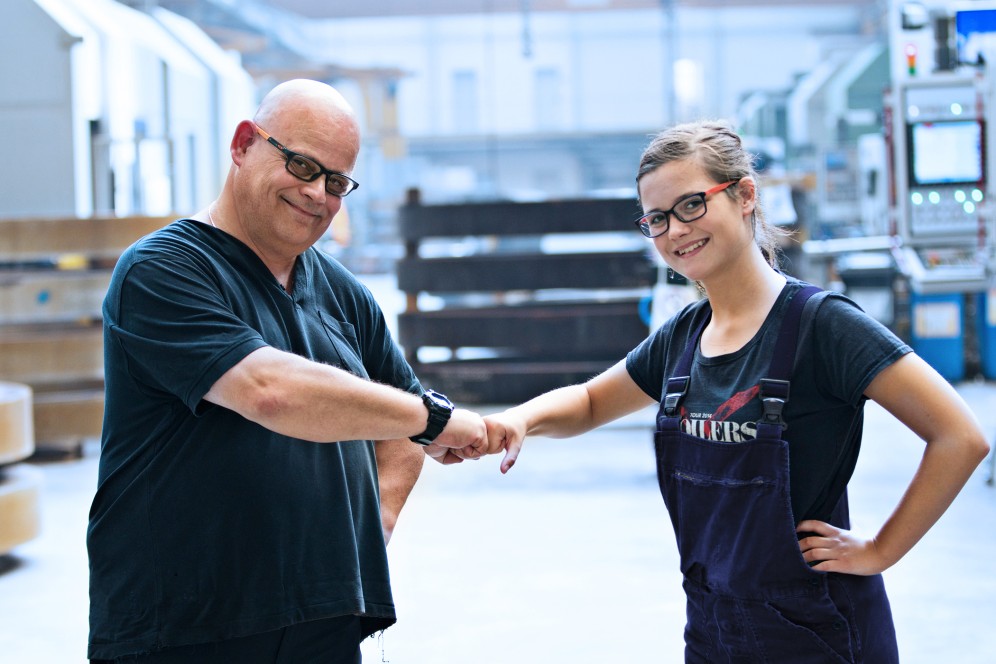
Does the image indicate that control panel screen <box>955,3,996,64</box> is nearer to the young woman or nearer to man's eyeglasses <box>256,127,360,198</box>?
the young woman

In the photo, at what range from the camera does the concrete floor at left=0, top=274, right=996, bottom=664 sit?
354 centimetres

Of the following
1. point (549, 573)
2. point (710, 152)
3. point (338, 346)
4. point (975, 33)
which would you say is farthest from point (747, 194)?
point (975, 33)

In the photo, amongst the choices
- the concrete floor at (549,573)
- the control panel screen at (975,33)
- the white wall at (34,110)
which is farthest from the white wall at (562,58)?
the concrete floor at (549,573)

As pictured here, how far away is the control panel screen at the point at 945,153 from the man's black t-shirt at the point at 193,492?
686cm

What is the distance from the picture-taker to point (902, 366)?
1542mm

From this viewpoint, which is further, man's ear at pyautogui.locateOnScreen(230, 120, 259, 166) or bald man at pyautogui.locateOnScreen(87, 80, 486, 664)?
man's ear at pyautogui.locateOnScreen(230, 120, 259, 166)

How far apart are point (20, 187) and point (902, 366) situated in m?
7.56

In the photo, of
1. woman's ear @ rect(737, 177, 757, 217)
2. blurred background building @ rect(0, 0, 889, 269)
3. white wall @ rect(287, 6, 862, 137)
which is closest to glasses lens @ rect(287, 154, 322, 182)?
woman's ear @ rect(737, 177, 757, 217)

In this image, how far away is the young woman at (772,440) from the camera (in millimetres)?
1569

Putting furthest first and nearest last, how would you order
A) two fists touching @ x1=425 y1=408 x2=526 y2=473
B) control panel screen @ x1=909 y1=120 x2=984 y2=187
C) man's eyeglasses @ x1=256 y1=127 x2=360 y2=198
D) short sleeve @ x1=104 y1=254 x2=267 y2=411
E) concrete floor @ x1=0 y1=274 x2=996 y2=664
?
control panel screen @ x1=909 y1=120 x2=984 y2=187
concrete floor @ x1=0 y1=274 x2=996 y2=664
two fists touching @ x1=425 y1=408 x2=526 y2=473
man's eyeglasses @ x1=256 y1=127 x2=360 y2=198
short sleeve @ x1=104 y1=254 x2=267 y2=411

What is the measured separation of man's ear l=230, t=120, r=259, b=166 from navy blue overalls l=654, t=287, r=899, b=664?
A: 0.94 meters

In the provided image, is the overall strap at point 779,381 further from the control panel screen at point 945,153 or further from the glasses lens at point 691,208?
the control panel screen at point 945,153

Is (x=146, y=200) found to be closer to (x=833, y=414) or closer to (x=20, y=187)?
(x=20, y=187)

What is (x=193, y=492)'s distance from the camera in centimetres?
155
